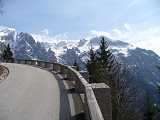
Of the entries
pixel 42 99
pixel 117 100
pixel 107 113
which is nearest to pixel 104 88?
pixel 107 113

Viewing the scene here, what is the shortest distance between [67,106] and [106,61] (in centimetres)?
3936

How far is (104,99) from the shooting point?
809 centimetres

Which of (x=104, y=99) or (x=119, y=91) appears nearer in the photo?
(x=104, y=99)

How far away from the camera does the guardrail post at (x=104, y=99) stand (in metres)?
7.85

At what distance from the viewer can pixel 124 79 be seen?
3388 centimetres

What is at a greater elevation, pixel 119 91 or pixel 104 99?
pixel 104 99

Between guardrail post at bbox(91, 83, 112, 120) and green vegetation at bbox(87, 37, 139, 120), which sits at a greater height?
guardrail post at bbox(91, 83, 112, 120)

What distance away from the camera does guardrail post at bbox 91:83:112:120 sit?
7852 mm

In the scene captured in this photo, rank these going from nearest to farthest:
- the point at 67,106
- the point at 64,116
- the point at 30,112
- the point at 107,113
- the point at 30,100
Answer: the point at 107,113
the point at 64,116
the point at 30,112
the point at 67,106
the point at 30,100

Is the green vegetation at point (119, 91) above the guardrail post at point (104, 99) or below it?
below

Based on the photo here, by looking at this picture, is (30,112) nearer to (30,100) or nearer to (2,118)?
(2,118)

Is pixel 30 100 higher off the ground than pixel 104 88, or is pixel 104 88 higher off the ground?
pixel 104 88

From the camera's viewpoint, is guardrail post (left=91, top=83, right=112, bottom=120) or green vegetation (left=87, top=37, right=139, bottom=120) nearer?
guardrail post (left=91, top=83, right=112, bottom=120)

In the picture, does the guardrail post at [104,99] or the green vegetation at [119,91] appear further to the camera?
the green vegetation at [119,91]
